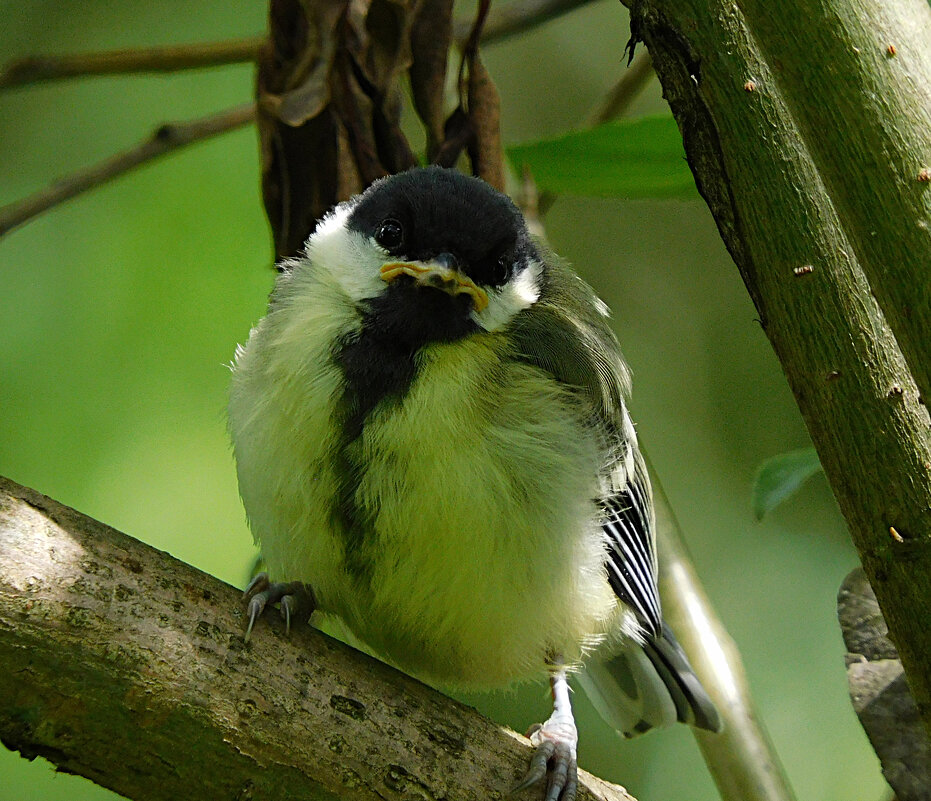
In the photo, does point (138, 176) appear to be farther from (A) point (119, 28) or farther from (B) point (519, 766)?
(B) point (519, 766)

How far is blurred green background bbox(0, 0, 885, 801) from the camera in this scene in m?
2.81

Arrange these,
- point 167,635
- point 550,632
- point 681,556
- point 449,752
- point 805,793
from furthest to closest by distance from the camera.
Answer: point 805,793 → point 681,556 → point 550,632 → point 449,752 → point 167,635

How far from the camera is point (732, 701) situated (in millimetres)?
2168

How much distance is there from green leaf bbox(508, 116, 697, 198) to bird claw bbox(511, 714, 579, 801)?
3.94 ft

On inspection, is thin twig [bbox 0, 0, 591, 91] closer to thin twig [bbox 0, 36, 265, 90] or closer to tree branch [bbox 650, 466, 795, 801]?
thin twig [bbox 0, 36, 265, 90]

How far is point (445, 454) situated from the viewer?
5.43ft

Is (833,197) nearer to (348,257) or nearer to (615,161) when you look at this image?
(348,257)

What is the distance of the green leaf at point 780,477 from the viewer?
6.25 feet

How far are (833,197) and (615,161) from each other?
1061 millimetres

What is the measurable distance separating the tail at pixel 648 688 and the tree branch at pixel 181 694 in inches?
26.2

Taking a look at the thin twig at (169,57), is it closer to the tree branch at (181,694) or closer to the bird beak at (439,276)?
the bird beak at (439,276)

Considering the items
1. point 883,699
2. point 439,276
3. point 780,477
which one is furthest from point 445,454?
point 883,699

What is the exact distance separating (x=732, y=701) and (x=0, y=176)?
9.23ft

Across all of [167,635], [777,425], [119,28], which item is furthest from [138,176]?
[777,425]
